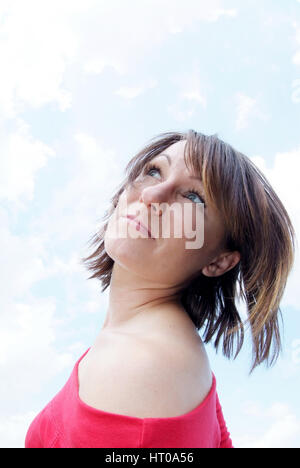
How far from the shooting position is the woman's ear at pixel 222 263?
5.34ft

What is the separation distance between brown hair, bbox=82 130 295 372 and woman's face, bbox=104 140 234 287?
0.05 meters

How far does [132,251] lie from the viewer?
1462mm

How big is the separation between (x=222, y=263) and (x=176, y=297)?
0.23 metres

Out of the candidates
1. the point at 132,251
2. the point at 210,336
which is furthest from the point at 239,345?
the point at 132,251

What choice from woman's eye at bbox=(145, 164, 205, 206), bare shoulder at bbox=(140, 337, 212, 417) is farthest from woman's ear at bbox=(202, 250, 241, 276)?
bare shoulder at bbox=(140, 337, 212, 417)

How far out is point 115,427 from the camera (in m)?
1.06

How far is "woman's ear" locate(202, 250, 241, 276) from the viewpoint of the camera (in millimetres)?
1628

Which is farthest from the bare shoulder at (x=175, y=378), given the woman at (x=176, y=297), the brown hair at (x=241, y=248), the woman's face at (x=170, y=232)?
the brown hair at (x=241, y=248)

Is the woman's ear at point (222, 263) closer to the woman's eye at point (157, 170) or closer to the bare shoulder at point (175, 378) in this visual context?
the woman's eye at point (157, 170)

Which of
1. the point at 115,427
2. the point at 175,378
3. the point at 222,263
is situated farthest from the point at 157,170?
the point at 115,427

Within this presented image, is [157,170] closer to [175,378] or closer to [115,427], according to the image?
[175,378]

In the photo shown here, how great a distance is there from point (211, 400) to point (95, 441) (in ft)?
1.27
